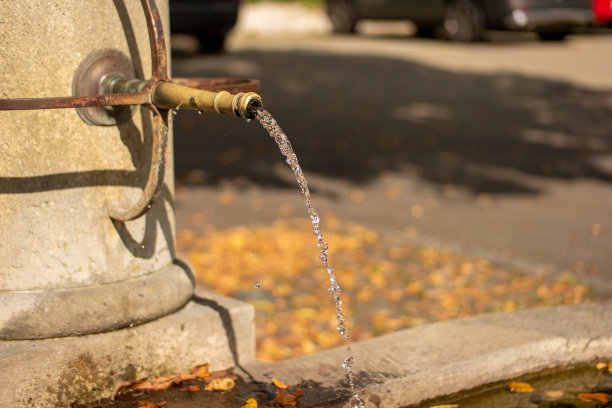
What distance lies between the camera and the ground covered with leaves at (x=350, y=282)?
4559 millimetres

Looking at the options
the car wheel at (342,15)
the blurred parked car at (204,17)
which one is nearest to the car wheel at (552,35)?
the car wheel at (342,15)

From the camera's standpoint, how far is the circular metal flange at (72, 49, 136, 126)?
103 inches

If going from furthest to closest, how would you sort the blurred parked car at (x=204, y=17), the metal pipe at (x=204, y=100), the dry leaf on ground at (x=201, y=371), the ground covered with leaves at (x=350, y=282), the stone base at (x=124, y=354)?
1. the blurred parked car at (x=204, y=17)
2. the ground covered with leaves at (x=350, y=282)
3. the dry leaf on ground at (x=201, y=371)
4. the stone base at (x=124, y=354)
5. the metal pipe at (x=204, y=100)

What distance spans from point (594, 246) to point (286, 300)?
7.47 feet

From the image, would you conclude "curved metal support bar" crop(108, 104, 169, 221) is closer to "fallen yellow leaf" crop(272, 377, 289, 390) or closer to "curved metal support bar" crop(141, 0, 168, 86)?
"curved metal support bar" crop(141, 0, 168, 86)

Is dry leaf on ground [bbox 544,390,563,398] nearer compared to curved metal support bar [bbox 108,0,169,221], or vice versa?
curved metal support bar [bbox 108,0,169,221]

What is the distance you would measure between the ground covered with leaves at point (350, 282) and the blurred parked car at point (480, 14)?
8322 millimetres

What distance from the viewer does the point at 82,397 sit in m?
2.66

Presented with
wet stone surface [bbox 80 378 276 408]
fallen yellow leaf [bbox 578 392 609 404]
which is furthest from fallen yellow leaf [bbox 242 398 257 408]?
fallen yellow leaf [bbox 578 392 609 404]

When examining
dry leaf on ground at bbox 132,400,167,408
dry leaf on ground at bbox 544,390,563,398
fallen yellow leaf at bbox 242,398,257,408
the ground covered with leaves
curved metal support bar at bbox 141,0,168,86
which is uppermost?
curved metal support bar at bbox 141,0,168,86

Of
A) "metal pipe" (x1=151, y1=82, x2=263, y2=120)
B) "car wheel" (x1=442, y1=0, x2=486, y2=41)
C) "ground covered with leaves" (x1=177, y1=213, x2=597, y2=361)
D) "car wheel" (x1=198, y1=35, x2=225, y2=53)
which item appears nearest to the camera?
"metal pipe" (x1=151, y1=82, x2=263, y2=120)

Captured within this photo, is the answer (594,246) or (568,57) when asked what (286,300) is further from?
(568,57)

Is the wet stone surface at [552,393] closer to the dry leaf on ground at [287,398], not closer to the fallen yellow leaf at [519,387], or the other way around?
the fallen yellow leaf at [519,387]

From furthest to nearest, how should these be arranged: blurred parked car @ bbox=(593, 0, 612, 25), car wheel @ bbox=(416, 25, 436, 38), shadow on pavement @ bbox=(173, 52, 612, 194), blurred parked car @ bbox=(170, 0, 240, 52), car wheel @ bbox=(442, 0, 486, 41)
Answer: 1. car wheel @ bbox=(416, 25, 436, 38)
2. blurred parked car @ bbox=(593, 0, 612, 25)
3. car wheel @ bbox=(442, 0, 486, 41)
4. blurred parked car @ bbox=(170, 0, 240, 52)
5. shadow on pavement @ bbox=(173, 52, 612, 194)
